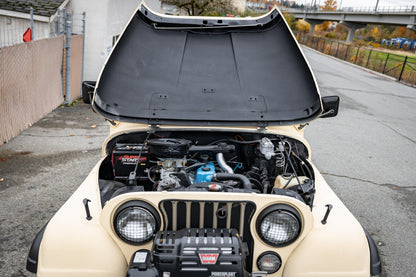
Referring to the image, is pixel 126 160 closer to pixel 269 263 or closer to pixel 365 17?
pixel 269 263

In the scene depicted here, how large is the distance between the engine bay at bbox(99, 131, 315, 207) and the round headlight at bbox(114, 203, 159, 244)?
0.44 metres

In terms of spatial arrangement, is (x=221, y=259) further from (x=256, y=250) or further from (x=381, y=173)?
(x=381, y=173)

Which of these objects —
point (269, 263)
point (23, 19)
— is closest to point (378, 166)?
point (269, 263)

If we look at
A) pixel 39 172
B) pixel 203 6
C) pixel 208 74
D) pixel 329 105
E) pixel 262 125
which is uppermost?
pixel 203 6

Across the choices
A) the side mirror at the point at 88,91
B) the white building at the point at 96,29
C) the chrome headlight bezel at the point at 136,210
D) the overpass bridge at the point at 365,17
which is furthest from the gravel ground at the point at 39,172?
the overpass bridge at the point at 365,17

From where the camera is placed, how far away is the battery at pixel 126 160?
3.16 m

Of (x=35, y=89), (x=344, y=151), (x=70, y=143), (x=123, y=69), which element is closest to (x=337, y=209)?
(x=123, y=69)

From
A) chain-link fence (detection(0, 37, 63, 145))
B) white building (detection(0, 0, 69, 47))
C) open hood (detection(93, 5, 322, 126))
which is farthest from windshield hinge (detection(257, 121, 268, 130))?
white building (detection(0, 0, 69, 47))

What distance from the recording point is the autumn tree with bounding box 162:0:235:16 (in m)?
23.5

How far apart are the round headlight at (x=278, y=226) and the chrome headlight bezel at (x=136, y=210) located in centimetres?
70

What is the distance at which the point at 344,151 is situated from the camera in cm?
746

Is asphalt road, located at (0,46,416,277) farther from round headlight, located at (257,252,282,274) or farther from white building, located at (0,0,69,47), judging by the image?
white building, located at (0,0,69,47)

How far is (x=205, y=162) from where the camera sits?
3379 millimetres

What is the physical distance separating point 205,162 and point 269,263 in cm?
124
